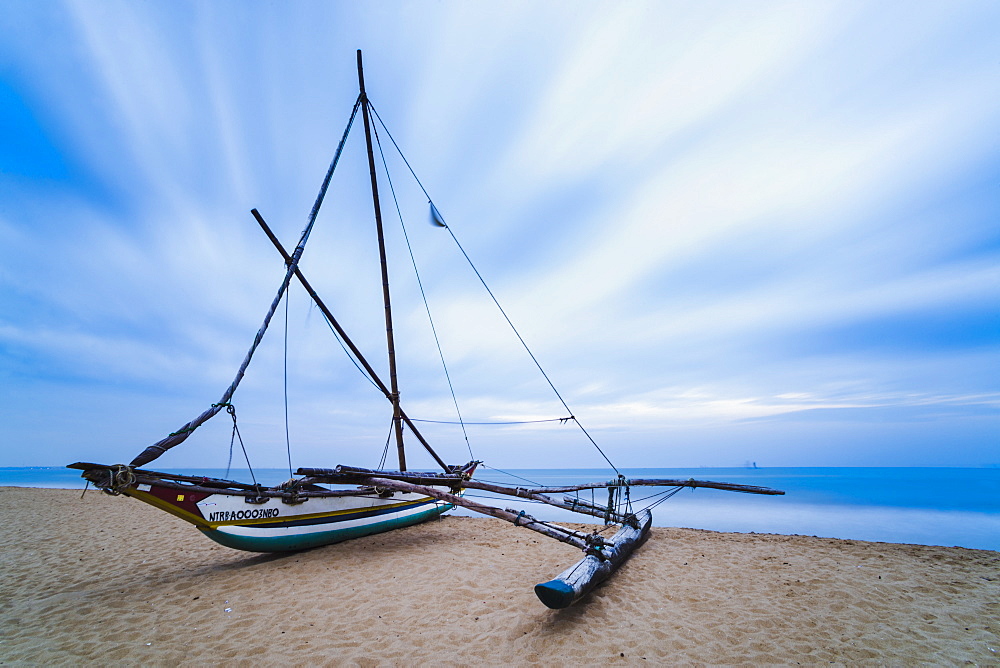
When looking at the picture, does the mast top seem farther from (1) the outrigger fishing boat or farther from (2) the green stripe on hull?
(2) the green stripe on hull

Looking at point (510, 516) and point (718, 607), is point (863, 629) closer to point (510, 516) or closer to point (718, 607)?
point (718, 607)

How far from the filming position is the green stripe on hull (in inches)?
277

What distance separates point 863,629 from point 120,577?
1096cm

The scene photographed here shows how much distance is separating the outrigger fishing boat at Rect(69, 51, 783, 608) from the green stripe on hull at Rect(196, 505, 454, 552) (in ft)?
0.07

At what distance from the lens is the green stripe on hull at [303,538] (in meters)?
7.03

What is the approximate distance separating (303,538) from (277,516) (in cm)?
81

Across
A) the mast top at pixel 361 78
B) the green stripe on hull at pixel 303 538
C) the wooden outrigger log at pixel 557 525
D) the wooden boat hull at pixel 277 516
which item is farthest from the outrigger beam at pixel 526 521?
the mast top at pixel 361 78

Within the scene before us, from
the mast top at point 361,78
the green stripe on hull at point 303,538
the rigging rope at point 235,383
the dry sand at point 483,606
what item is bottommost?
the dry sand at point 483,606

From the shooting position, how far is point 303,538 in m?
8.13

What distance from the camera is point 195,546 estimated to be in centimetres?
953

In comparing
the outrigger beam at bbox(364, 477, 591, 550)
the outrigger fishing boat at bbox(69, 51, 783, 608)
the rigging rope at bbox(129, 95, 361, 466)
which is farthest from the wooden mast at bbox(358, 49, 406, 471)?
the outrigger beam at bbox(364, 477, 591, 550)

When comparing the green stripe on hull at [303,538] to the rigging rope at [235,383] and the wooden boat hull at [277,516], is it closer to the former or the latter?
the wooden boat hull at [277,516]

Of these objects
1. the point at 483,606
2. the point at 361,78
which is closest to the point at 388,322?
the point at 361,78

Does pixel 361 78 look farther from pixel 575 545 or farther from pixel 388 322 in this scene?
pixel 575 545
